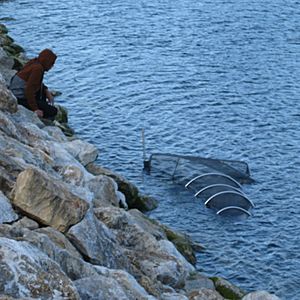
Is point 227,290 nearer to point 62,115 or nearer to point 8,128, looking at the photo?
point 8,128

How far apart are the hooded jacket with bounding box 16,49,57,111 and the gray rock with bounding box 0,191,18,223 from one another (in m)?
9.42

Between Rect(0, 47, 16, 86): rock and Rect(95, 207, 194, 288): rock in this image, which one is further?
Rect(0, 47, 16, 86): rock

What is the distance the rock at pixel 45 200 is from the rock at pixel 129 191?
34.0ft

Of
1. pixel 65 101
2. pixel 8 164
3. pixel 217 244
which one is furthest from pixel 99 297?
pixel 65 101

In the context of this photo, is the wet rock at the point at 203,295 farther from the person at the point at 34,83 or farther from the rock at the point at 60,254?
the person at the point at 34,83

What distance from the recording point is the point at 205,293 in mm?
17172

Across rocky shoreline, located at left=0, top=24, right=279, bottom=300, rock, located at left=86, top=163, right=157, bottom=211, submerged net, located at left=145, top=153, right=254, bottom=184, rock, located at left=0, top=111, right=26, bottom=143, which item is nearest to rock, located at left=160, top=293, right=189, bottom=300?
rocky shoreline, located at left=0, top=24, right=279, bottom=300

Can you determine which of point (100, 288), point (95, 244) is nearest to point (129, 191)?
point (95, 244)

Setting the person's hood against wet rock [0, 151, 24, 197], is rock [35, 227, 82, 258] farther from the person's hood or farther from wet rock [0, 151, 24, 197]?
the person's hood

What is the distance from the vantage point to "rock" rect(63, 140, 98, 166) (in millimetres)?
24483

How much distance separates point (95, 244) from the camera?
48.0 feet

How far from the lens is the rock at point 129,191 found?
82.0ft

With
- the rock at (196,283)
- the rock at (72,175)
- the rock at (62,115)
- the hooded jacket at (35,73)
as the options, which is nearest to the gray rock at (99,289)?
the rock at (196,283)

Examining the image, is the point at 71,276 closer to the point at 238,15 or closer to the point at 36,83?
the point at 36,83
